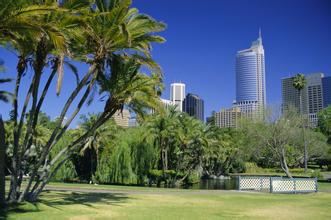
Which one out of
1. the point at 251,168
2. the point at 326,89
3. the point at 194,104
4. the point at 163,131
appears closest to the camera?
the point at 163,131

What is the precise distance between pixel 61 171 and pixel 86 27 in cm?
3412

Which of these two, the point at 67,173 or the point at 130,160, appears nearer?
the point at 130,160

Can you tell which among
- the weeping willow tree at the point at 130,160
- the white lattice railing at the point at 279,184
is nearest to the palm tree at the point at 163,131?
Result: the weeping willow tree at the point at 130,160

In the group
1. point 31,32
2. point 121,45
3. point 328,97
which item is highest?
point 328,97

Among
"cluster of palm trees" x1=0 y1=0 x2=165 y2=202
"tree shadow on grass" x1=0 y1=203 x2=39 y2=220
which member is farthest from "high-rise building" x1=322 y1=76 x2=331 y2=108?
"tree shadow on grass" x1=0 y1=203 x2=39 y2=220

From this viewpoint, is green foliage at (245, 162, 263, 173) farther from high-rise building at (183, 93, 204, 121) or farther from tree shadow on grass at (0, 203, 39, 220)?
tree shadow on grass at (0, 203, 39, 220)

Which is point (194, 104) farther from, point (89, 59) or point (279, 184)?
point (89, 59)

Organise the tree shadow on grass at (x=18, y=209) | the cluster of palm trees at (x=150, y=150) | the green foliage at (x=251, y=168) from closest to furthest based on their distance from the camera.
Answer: the tree shadow on grass at (x=18, y=209) → the cluster of palm trees at (x=150, y=150) → the green foliage at (x=251, y=168)

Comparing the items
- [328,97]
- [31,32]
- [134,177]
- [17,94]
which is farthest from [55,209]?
[328,97]

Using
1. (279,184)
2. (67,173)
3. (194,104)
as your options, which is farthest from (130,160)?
(194,104)

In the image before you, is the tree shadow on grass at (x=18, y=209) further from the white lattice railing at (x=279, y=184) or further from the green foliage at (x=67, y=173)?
the green foliage at (x=67, y=173)

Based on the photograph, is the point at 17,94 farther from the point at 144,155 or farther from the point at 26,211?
the point at 144,155

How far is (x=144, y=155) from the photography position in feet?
144

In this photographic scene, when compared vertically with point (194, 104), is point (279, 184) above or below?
below
